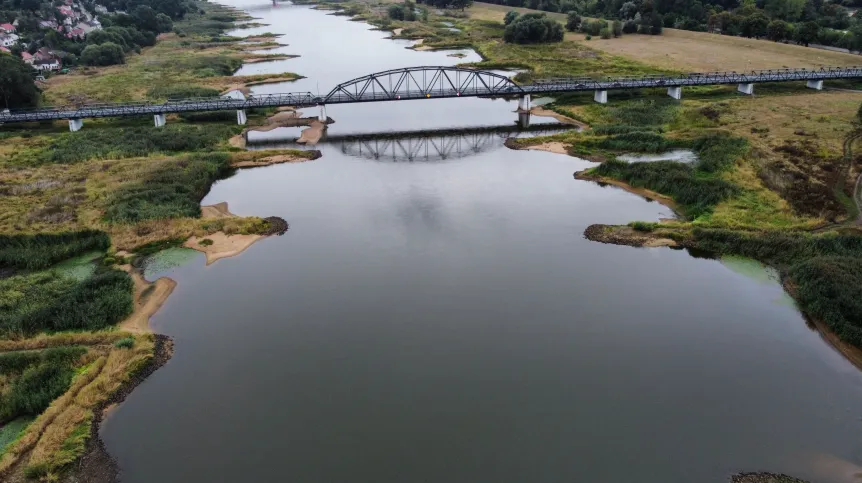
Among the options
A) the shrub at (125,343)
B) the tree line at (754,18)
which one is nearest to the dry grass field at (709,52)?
the tree line at (754,18)

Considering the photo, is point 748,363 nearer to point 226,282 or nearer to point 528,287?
point 528,287

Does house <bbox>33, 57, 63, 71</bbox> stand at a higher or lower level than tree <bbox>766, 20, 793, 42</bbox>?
lower

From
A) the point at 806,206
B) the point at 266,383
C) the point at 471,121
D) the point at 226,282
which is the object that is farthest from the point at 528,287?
the point at 471,121

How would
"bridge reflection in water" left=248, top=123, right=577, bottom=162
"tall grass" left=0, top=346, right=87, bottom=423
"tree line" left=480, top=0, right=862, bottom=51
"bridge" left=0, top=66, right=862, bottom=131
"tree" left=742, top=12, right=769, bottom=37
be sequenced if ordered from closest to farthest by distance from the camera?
"tall grass" left=0, top=346, right=87, bottom=423 → "bridge reflection in water" left=248, top=123, right=577, bottom=162 → "bridge" left=0, top=66, right=862, bottom=131 → "tree line" left=480, top=0, right=862, bottom=51 → "tree" left=742, top=12, right=769, bottom=37

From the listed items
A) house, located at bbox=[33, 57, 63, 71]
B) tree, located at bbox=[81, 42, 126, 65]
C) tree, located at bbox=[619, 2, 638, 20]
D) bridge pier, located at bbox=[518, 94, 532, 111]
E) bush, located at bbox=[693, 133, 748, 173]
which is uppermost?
tree, located at bbox=[619, 2, 638, 20]

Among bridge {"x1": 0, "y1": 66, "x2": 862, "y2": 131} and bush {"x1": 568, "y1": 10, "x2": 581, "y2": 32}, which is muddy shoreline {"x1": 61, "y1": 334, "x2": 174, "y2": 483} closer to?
bridge {"x1": 0, "y1": 66, "x2": 862, "y2": 131}

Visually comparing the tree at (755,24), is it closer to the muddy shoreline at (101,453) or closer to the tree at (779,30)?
the tree at (779,30)

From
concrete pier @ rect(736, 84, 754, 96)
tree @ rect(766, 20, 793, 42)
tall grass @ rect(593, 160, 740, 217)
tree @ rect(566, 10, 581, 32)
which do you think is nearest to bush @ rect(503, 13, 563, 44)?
tree @ rect(566, 10, 581, 32)

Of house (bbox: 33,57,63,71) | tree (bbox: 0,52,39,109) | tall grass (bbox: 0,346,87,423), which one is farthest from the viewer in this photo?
house (bbox: 33,57,63,71)
